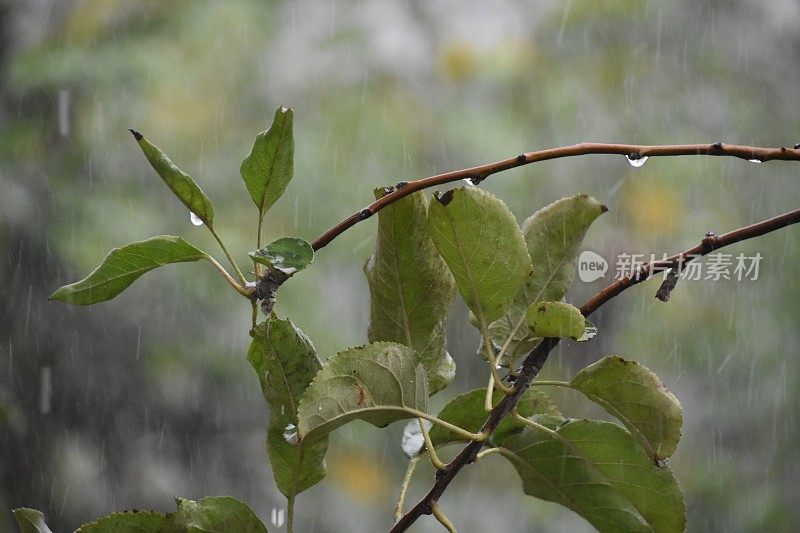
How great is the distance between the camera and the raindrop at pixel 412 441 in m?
0.32

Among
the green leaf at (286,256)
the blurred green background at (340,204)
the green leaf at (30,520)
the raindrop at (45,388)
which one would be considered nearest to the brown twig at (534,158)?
the green leaf at (286,256)

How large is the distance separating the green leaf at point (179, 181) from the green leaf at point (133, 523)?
100 mm

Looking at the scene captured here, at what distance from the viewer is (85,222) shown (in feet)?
3.94

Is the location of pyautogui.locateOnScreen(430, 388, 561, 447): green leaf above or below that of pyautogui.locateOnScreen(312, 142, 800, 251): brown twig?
below

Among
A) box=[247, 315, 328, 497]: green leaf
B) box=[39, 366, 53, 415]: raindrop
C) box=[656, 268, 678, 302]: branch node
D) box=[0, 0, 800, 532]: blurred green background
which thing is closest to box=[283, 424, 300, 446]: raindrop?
box=[247, 315, 328, 497]: green leaf

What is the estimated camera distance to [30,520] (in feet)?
Result: 0.91

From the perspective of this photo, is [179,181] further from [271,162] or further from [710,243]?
[710,243]

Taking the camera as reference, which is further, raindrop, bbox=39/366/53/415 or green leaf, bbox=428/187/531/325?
raindrop, bbox=39/366/53/415

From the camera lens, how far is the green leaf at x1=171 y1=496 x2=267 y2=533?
269mm

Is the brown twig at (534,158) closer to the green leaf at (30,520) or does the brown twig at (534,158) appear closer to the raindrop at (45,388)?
the green leaf at (30,520)

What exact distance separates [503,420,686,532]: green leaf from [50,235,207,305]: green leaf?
14 cm

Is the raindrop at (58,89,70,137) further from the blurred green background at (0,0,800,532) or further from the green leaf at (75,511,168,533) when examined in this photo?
the green leaf at (75,511,168,533)

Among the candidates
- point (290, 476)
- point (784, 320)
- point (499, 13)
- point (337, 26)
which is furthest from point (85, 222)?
point (784, 320)

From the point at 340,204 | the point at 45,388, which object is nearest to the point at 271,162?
the point at 340,204
